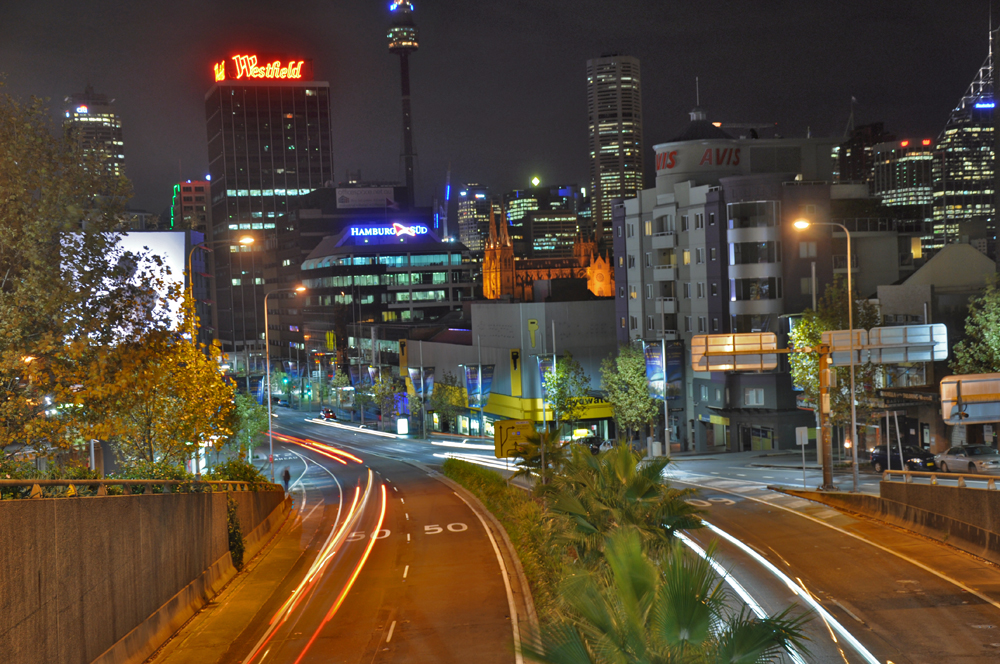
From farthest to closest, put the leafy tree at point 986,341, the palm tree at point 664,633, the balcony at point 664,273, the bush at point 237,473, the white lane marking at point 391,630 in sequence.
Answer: the balcony at point 664,273 < the leafy tree at point 986,341 < the bush at point 237,473 < the white lane marking at point 391,630 < the palm tree at point 664,633

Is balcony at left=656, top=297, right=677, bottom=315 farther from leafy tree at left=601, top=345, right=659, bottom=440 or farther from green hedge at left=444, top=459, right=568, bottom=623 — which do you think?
green hedge at left=444, top=459, right=568, bottom=623

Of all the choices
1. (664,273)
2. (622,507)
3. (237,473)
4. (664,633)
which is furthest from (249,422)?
(664,633)

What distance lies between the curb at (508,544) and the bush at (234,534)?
7917 mm

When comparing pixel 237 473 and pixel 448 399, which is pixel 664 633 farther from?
pixel 448 399

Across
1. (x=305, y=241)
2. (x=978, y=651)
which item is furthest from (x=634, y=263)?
(x=305, y=241)

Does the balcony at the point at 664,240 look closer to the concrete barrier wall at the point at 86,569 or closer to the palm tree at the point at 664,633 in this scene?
the concrete barrier wall at the point at 86,569

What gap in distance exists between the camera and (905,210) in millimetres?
68500

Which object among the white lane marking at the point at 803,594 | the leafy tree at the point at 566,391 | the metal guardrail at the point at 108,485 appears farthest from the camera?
the leafy tree at the point at 566,391

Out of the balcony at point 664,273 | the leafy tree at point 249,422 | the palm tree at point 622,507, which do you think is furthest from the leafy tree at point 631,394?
the palm tree at point 622,507

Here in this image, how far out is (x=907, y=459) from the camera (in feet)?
147

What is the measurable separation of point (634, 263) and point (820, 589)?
59.4m

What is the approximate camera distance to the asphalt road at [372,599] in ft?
55.8

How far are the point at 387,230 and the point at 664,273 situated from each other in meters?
87.1

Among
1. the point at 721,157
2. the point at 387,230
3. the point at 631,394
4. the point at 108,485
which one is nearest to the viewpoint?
the point at 108,485
